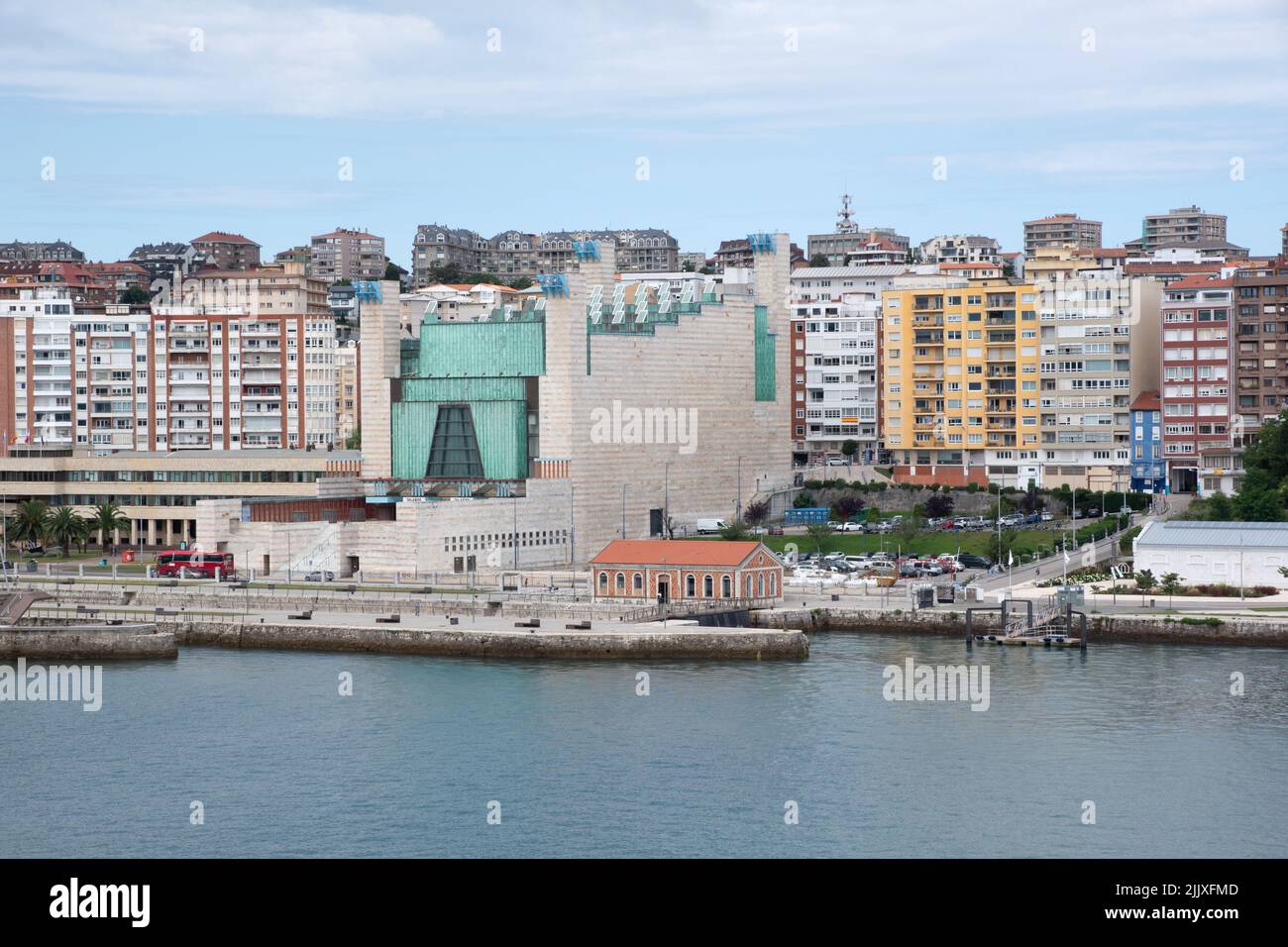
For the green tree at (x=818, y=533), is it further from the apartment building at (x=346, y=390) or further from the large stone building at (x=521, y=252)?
the large stone building at (x=521, y=252)

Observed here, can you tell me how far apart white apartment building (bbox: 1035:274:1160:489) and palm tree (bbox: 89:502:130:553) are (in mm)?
31670

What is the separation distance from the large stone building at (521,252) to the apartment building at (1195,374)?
7904 centimetres

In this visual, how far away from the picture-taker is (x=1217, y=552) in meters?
47.1

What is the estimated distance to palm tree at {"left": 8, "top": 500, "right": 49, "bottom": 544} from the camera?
61125 mm

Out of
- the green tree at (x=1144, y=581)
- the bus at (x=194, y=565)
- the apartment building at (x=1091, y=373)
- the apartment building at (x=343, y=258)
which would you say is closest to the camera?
the green tree at (x=1144, y=581)

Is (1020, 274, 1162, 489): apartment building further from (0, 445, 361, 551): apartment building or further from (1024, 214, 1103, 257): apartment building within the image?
(1024, 214, 1103, 257): apartment building

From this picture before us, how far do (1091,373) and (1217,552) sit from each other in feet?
73.2

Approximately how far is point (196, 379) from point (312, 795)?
5398 cm

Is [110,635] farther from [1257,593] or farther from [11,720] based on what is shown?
[1257,593]

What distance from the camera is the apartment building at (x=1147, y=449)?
66875 mm

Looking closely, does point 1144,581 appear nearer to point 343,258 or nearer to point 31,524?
point 31,524

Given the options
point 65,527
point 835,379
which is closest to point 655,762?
point 65,527

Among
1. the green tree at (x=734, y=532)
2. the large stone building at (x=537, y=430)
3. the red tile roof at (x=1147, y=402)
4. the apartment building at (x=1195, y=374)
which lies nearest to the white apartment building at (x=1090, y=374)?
the red tile roof at (x=1147, y=402)
